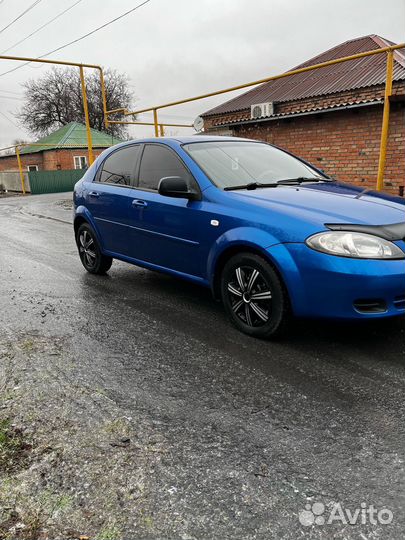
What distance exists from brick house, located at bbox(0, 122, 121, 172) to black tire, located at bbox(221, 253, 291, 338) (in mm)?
39808

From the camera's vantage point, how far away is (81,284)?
18.1ft

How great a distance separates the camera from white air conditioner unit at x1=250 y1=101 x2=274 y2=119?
39.0ft

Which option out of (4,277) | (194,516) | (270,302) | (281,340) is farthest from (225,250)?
(4,277)

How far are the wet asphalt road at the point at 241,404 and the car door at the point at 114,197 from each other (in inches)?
28.8

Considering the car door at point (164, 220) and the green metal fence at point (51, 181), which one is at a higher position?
the car door at point (164, 220)

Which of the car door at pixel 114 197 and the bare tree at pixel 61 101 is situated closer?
the car door at pixel 114 197

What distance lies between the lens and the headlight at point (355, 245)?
3.12 metres

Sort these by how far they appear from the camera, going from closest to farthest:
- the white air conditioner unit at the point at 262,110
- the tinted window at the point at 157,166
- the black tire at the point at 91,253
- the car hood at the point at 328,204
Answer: the car hood at the point at 328,204
the tinted window at the point at 157,166
the black tire at the point at 91,253
the white air conditioner unit at the point at 262,110

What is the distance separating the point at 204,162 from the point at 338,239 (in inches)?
65.6

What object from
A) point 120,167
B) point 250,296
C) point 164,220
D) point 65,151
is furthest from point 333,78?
point 65,151

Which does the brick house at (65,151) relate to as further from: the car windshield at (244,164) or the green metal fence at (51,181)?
the car windshield at (244,164)

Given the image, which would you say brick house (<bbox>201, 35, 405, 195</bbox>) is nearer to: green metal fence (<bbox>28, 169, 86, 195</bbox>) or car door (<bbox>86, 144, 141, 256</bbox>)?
car door (<bbox>86, 144, 141, 256</bbox>)

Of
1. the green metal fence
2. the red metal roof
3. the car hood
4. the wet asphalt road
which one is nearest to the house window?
the green metal fence

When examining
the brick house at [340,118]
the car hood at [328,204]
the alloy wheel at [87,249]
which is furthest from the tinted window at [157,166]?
the brick house at [340,118]
